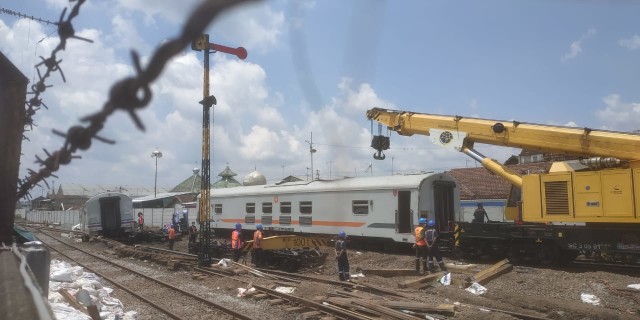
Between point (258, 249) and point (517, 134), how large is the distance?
8.47 meters

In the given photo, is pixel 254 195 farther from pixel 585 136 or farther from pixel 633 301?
pixel 633 301

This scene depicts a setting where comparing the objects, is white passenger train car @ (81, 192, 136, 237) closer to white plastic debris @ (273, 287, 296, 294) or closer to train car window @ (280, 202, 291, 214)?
train car window @ (280, 202, 291, 214)

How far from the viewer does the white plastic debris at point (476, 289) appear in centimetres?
1132

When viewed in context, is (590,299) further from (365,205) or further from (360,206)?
(360,206)

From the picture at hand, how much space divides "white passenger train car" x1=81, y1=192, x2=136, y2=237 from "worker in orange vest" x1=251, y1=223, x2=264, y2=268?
16330mm

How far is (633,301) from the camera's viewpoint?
1025 centimetres

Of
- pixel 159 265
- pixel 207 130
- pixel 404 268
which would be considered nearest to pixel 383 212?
pixel 404 268

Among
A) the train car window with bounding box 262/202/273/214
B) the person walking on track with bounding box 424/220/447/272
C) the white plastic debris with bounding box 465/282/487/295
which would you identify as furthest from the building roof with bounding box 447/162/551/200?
the white plastic debris with bounding box 465/282/487/295

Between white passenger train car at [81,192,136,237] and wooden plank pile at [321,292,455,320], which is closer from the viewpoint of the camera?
wooden plank pile at [321,292,455,320]

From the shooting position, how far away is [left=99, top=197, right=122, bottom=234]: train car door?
97.8ft

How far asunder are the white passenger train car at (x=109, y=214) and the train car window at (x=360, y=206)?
15940 mm

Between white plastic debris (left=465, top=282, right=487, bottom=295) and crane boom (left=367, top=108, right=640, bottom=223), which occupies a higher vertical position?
crane boom (left=367, top=108, right=640, bottom=223)

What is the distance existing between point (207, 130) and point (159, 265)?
550 cm

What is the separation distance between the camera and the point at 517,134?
1511 cm
